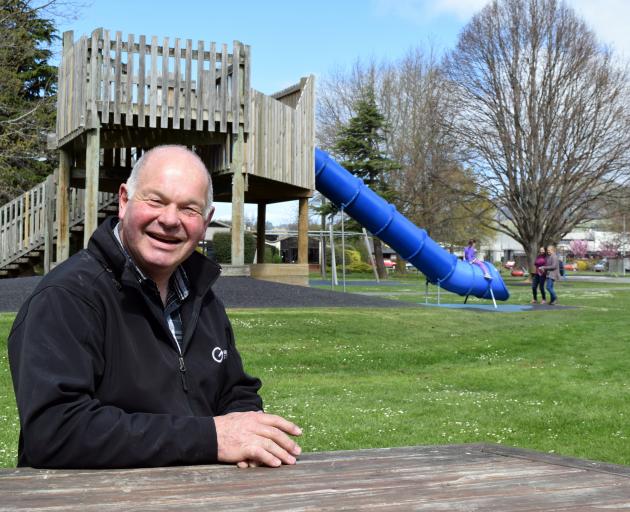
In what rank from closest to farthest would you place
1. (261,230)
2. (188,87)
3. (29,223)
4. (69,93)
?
(188,87) → (69,93) → (29,223) → (261,230)

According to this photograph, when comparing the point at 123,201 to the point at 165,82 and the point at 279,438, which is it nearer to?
the point at 279,438

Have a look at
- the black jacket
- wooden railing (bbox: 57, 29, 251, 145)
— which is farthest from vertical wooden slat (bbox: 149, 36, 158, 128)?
the black jacket

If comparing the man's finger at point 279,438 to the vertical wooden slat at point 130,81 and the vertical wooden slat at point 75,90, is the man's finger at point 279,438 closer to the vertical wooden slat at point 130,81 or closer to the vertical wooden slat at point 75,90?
the vertical wooden slat at point 130,81

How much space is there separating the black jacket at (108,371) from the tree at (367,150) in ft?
165

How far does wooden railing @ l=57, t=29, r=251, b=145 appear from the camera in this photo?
54.4 feet

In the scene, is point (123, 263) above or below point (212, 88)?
below

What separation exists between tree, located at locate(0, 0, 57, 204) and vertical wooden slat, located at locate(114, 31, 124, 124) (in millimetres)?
5305

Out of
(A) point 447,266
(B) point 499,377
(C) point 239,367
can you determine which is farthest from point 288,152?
(C) point 239,367

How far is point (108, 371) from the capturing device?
253cm

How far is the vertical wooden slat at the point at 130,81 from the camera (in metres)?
16.6

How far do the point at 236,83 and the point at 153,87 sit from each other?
1.95 m

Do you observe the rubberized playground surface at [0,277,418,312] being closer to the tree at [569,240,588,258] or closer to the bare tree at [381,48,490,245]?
the bare tree at [381,48,490,245]

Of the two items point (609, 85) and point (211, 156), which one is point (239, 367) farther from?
point (609, 85)

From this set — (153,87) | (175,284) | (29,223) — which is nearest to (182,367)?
(175,284)
